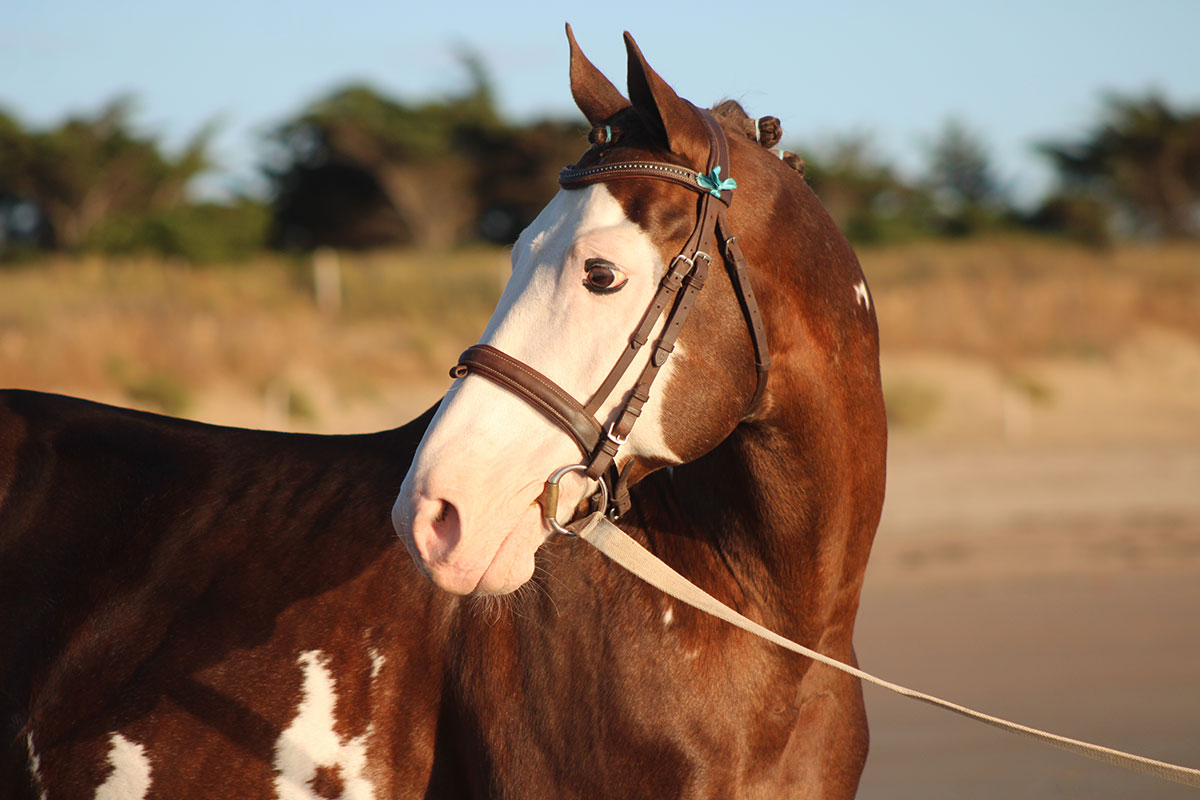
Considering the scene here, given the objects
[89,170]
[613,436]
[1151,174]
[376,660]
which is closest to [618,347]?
[613,436]

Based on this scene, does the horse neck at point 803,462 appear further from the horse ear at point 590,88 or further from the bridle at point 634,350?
the horse ear at point 590,88

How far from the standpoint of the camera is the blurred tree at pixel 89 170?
21.3m

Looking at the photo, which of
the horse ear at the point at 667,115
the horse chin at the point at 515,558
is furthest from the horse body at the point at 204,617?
the horse ear at the point at 667,115

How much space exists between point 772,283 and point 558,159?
22.3m

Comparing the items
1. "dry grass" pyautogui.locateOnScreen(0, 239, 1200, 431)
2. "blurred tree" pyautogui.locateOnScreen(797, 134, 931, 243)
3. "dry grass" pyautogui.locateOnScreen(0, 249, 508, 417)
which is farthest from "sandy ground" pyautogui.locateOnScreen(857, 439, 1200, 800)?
"blurred tree" pyautogui.locateOnScreen(797, 134, 931, 243)

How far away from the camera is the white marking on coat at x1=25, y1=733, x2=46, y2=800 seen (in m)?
2.20

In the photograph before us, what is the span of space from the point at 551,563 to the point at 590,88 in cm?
84

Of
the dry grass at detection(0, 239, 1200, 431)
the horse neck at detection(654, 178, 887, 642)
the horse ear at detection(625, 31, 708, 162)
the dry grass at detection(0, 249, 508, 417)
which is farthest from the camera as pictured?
the dry grass at detection(0, 239, 1200, 431)

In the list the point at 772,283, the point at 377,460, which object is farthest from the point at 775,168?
the point at 377,460

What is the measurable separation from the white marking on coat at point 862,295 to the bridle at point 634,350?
298 millimetres

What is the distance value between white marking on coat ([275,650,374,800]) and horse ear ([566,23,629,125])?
1109 mm

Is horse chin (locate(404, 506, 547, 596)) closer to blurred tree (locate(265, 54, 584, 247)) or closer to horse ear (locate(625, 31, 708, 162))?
horse ear (locate(625, 31, 708, 162))

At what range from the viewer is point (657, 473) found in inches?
90.4

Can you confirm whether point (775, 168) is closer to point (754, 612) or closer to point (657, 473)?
point (657, 473)
